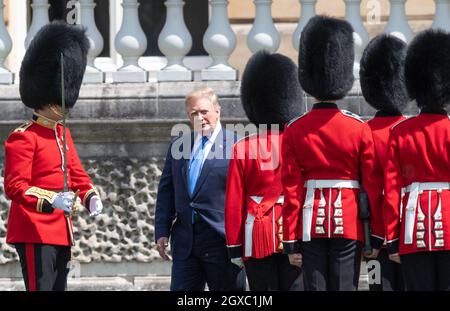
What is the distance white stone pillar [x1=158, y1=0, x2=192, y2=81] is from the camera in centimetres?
1345

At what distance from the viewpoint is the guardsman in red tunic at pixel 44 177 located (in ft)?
39.2

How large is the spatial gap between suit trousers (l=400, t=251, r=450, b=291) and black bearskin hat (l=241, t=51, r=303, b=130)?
1.06 meters

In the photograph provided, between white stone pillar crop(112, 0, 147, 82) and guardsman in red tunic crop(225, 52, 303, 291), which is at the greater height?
white stone pillar crop(112, 0, 147, 82)

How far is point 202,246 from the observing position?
40.1 ft

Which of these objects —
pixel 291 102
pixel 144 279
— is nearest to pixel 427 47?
pixel 291 102

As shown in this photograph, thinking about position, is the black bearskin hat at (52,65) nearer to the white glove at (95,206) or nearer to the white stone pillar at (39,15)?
the white glove at (95,206)

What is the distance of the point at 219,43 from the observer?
44.1 ft

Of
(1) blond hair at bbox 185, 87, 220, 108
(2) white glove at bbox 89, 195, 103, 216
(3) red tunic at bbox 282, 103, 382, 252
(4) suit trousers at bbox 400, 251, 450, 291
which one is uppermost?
(1) blond hair at bbox 185, 87, 220, 108

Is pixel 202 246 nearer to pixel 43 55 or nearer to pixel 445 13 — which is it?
pixel 43 55

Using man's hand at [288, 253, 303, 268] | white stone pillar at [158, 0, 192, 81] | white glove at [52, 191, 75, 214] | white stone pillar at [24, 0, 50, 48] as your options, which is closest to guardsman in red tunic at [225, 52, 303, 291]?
man's hand at [288, 253, 303, 268]

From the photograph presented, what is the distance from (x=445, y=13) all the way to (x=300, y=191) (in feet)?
7.76

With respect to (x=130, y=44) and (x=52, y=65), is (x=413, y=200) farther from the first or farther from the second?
(x=130, y=44)

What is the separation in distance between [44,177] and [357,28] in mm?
2298

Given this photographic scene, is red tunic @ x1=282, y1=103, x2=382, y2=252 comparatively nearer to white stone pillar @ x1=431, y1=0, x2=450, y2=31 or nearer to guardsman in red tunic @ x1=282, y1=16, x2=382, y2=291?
guardsman in red tunic @ x1=282, y1=16, x2=382, y2=291
